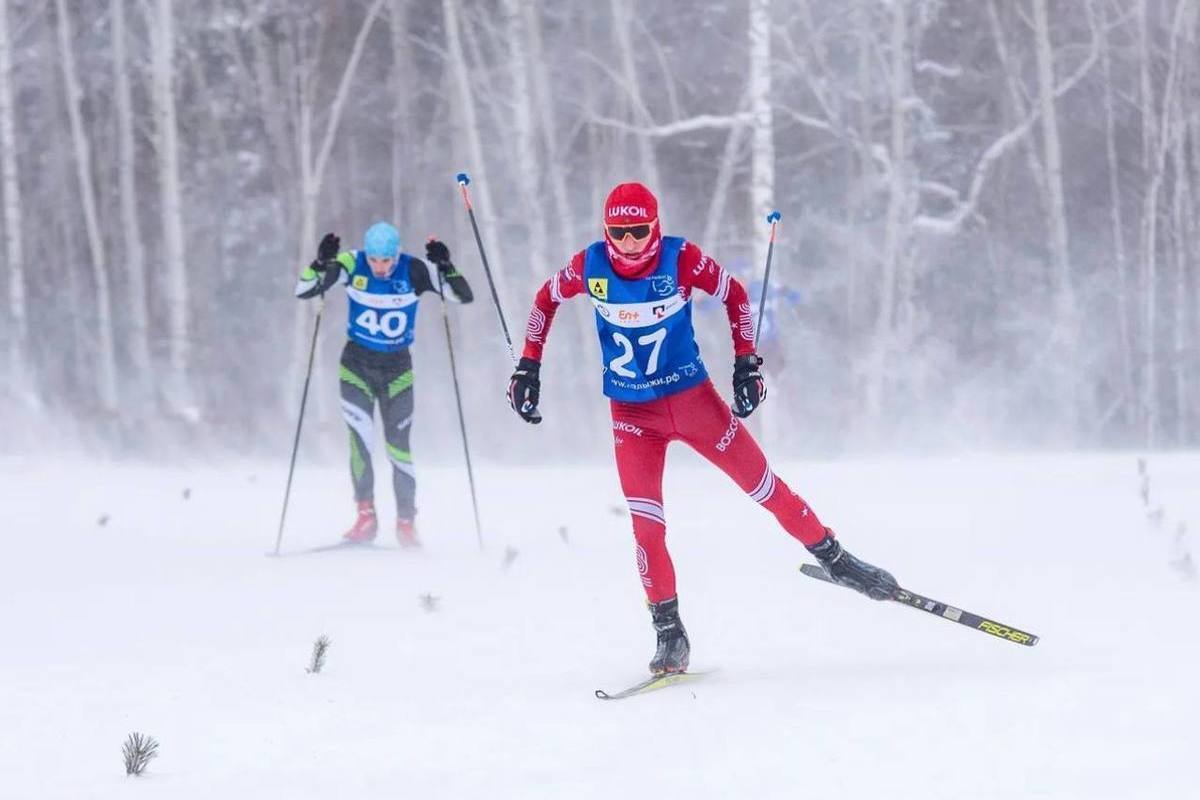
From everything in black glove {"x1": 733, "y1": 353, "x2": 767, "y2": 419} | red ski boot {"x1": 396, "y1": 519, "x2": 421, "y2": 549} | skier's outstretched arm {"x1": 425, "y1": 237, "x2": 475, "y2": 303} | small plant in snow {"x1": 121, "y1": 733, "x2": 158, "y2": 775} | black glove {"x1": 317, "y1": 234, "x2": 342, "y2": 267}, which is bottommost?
red ski boot {"x1": 396, "y1": 519, "x2": 421, "y2": 549}

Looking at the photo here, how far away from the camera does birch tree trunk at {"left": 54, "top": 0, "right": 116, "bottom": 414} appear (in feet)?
66.6

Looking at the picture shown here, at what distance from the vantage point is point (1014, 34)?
2027 cm

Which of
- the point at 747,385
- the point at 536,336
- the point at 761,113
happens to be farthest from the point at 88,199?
the point at 747,385

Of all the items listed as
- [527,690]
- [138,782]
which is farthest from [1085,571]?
[138,782]

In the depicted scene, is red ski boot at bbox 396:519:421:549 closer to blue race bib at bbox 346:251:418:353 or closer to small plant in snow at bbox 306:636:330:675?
blue race bib at bbox 346:251:418:353

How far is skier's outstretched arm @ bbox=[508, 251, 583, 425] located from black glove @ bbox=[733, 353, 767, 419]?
69cm

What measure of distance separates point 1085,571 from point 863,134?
13217mm

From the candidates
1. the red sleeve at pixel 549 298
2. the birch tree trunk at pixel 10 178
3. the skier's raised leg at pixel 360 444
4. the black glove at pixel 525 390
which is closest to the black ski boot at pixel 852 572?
the black glove at pixel 525 390

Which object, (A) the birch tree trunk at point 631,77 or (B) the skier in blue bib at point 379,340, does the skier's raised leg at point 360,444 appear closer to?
(B) the skier in blue bib at point 379,340

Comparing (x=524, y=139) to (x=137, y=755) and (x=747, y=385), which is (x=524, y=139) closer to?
(x=747, y=385)

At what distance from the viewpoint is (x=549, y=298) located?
17.9 ft

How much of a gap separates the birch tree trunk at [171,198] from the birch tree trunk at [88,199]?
196 cm

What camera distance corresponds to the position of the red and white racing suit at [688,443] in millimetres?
5156

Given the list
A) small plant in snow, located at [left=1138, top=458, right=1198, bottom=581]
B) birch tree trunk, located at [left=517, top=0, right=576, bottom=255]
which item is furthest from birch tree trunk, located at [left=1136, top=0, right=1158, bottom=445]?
small plant in snow, located at [left=1138, top=458, right=1198, bottom=581]
